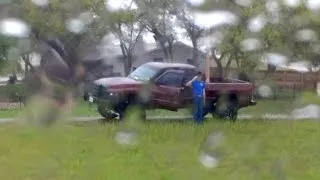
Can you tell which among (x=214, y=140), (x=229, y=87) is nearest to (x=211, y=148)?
(x=214, y=140)

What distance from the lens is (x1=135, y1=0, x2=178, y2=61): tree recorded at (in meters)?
1.08

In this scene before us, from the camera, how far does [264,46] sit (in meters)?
1.11

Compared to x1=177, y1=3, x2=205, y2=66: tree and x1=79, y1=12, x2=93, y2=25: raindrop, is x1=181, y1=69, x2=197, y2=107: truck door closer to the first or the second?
x1=177, y1=3, x2=205, y2=66: tree

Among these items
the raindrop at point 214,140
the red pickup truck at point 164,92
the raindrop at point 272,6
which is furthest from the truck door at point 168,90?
the raindrop at point 272,6

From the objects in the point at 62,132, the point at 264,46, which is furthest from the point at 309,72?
the point at 62,132

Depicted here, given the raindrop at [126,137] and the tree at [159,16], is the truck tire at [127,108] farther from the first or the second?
the tree at [159,16]

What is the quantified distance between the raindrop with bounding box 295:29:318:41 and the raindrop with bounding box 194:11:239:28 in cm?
12

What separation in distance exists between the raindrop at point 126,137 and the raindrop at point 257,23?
30 centimetres

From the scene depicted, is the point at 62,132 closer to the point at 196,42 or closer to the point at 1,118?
the point at 1,118

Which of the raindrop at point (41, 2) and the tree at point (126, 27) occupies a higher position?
the raindrop at point (41, 2)

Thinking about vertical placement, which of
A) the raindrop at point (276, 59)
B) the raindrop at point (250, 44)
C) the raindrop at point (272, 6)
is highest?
the raindrop at point (272, 6)

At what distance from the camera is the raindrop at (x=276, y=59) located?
3.65ft

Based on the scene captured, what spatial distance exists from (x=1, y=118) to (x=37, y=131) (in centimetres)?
16

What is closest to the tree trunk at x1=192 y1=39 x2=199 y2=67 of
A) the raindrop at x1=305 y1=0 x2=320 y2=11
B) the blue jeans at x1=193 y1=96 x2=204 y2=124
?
the blue jeans at x1=193 y1=96 x2=204 y2=124
